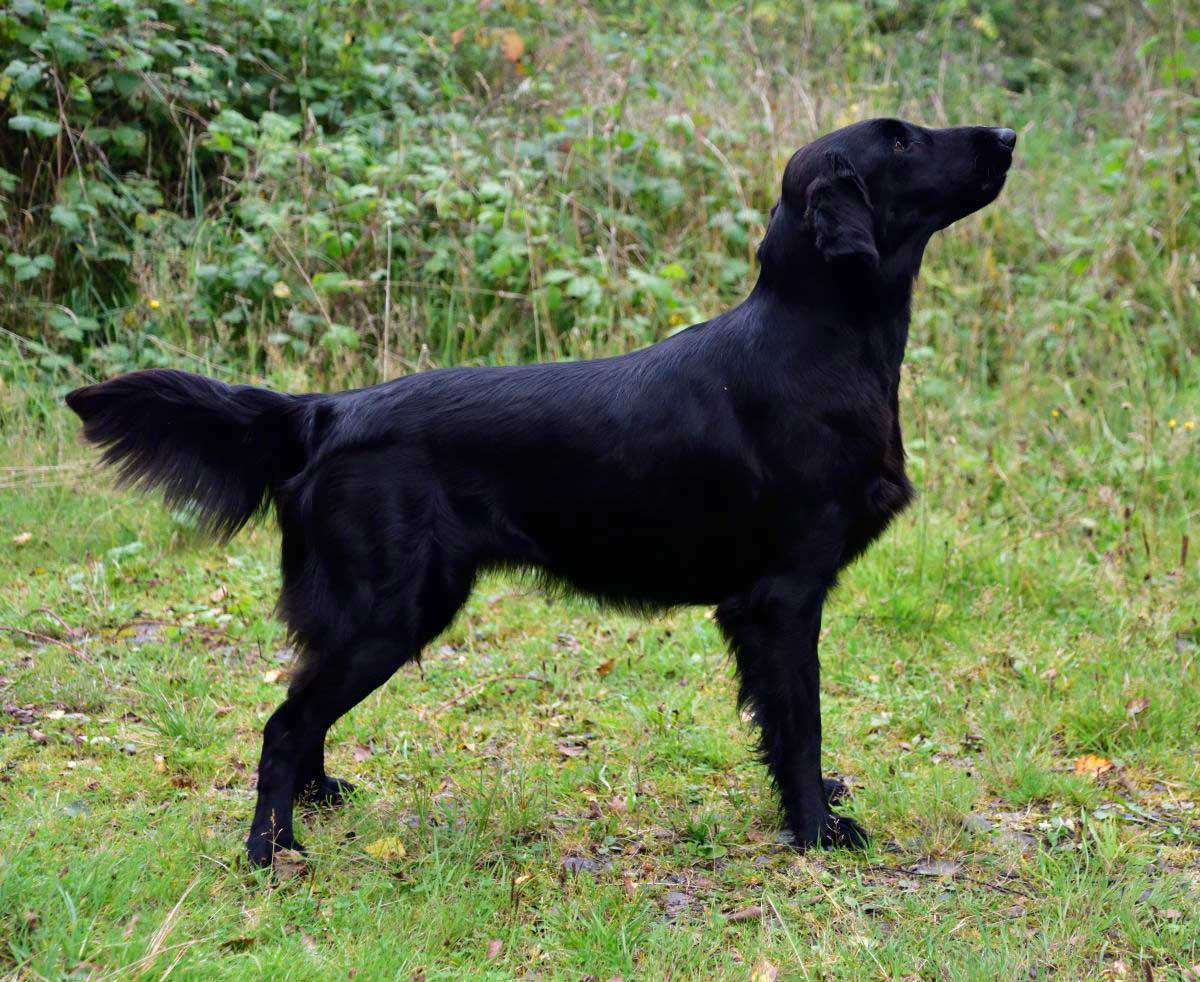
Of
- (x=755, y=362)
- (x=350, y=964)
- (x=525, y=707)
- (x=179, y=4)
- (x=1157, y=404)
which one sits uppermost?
(x=179, y=4)

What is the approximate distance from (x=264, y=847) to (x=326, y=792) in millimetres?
384

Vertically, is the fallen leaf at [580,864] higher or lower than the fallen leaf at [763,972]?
lower

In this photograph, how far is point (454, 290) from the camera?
20.4 ft

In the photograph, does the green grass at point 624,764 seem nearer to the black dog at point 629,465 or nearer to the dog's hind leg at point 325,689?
the dog's hind leg at point 325,689

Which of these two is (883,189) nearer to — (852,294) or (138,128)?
(852,294)

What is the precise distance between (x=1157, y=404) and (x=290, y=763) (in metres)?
4.36

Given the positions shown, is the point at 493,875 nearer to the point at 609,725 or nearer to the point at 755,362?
the point at 609,725

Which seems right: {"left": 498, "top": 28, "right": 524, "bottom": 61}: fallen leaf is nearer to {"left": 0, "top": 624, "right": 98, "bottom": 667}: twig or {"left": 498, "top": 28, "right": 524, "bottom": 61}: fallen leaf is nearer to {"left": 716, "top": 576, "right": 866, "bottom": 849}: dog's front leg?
{"left": 0, "top": 624, "right": 98, "bottom": 667}: twig

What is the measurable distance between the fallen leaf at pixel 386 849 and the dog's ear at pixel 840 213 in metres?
1.83

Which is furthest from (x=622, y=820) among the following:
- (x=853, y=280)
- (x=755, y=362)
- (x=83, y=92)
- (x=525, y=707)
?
(x=83, y=92)

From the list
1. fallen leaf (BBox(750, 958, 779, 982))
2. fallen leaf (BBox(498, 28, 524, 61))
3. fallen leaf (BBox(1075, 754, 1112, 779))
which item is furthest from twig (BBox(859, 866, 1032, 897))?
fallen leaf (BBox(498, 28, 524, 61))

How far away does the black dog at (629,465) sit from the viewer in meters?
3.11

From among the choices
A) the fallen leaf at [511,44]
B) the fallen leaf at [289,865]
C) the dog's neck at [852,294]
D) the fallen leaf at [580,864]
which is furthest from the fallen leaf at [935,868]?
the fallen leaf at [511,44]

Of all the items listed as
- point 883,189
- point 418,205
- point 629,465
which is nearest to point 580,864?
point 629,465
